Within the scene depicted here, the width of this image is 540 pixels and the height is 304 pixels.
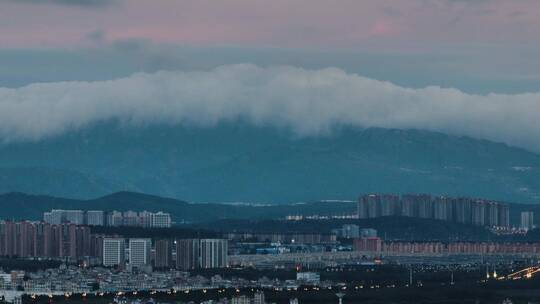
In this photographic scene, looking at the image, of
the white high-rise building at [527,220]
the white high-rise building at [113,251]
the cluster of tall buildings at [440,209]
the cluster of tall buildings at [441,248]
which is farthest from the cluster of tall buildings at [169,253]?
the white high-rise building at [527,220]

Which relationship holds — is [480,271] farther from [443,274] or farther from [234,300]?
[234,300]

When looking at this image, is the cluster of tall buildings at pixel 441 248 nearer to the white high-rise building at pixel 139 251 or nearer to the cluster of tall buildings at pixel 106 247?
the cluster of tall buildings at pixel 106 247

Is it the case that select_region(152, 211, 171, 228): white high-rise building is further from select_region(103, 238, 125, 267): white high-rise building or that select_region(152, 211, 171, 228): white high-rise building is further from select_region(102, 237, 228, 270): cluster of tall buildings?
select_region(102, 237, 228, 270): cluster of tall buildings

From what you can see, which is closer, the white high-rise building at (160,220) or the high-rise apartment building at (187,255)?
the high-rise apartment building at (187,255)

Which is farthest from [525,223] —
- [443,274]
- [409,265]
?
[443,274]

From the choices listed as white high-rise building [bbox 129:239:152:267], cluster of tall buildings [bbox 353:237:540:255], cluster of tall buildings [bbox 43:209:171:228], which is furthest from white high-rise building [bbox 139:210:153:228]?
white high-rise building [bbox 129:239:152:267]
